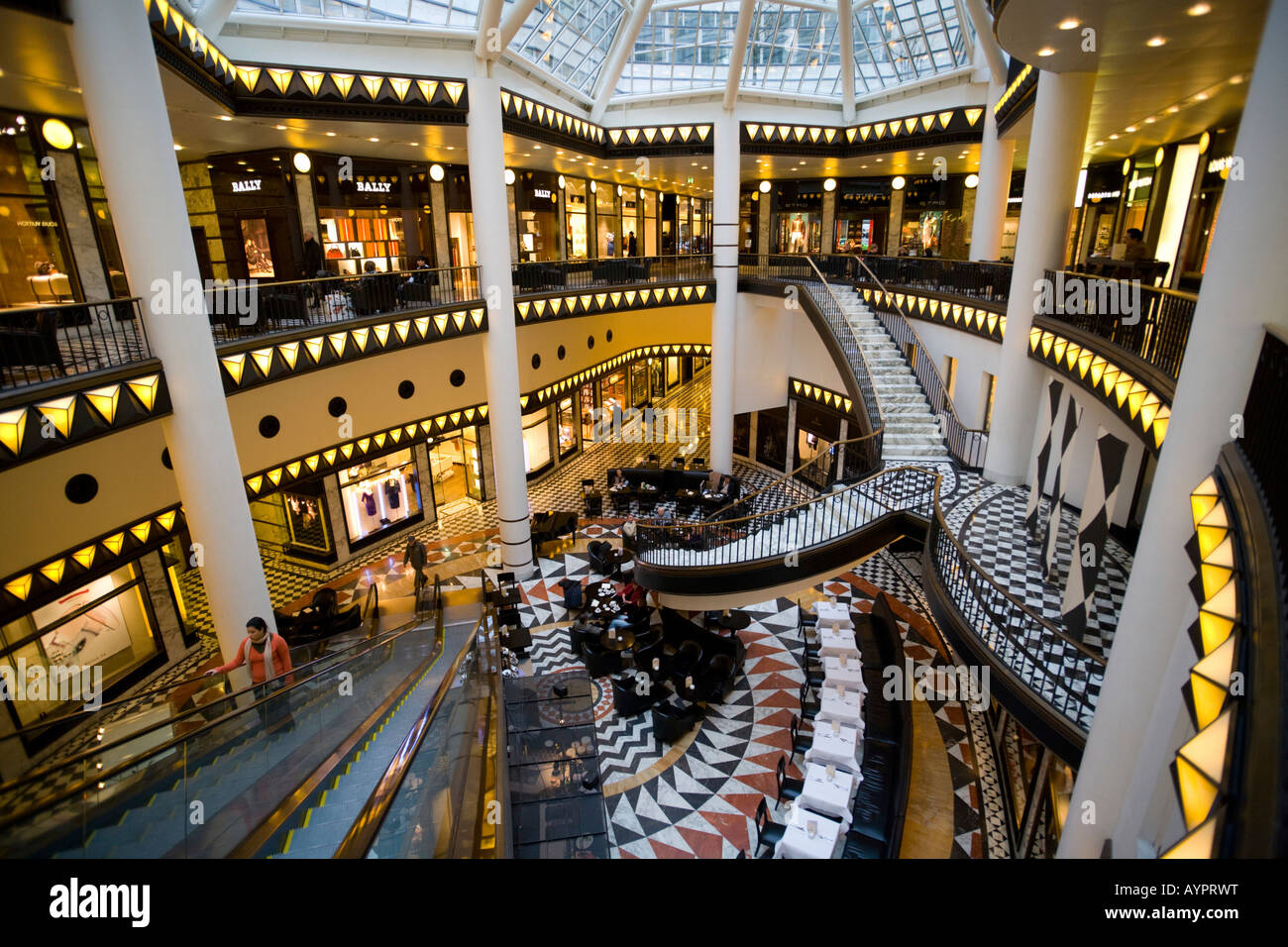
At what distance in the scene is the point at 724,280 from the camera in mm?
18281

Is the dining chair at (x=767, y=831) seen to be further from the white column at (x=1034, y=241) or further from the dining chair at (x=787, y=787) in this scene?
the white column at (x=1034, y=241)

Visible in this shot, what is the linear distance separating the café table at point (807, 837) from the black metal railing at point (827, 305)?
5.89 metres

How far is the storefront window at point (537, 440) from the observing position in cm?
1908

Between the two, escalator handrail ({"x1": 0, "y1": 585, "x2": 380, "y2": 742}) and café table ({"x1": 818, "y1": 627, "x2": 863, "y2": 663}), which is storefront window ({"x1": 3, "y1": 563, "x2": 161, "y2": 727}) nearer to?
escalator handrail ({"x1": 0, "y1": 585, "x2": 380, "y2": 742})

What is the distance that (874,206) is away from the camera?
76.9 ft

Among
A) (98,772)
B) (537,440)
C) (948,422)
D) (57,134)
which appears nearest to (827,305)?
(948,422)

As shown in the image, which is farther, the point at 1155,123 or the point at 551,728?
the point at 1155,123

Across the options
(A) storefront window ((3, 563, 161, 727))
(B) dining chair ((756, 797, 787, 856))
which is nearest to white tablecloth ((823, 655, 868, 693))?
(B) dining chair ((756, 797, 787, 856))

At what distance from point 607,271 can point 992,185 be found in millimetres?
9688

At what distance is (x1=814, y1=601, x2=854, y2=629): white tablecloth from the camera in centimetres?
1153

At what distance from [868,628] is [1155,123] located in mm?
10892

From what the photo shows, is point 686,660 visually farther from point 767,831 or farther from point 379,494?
point 379,494
